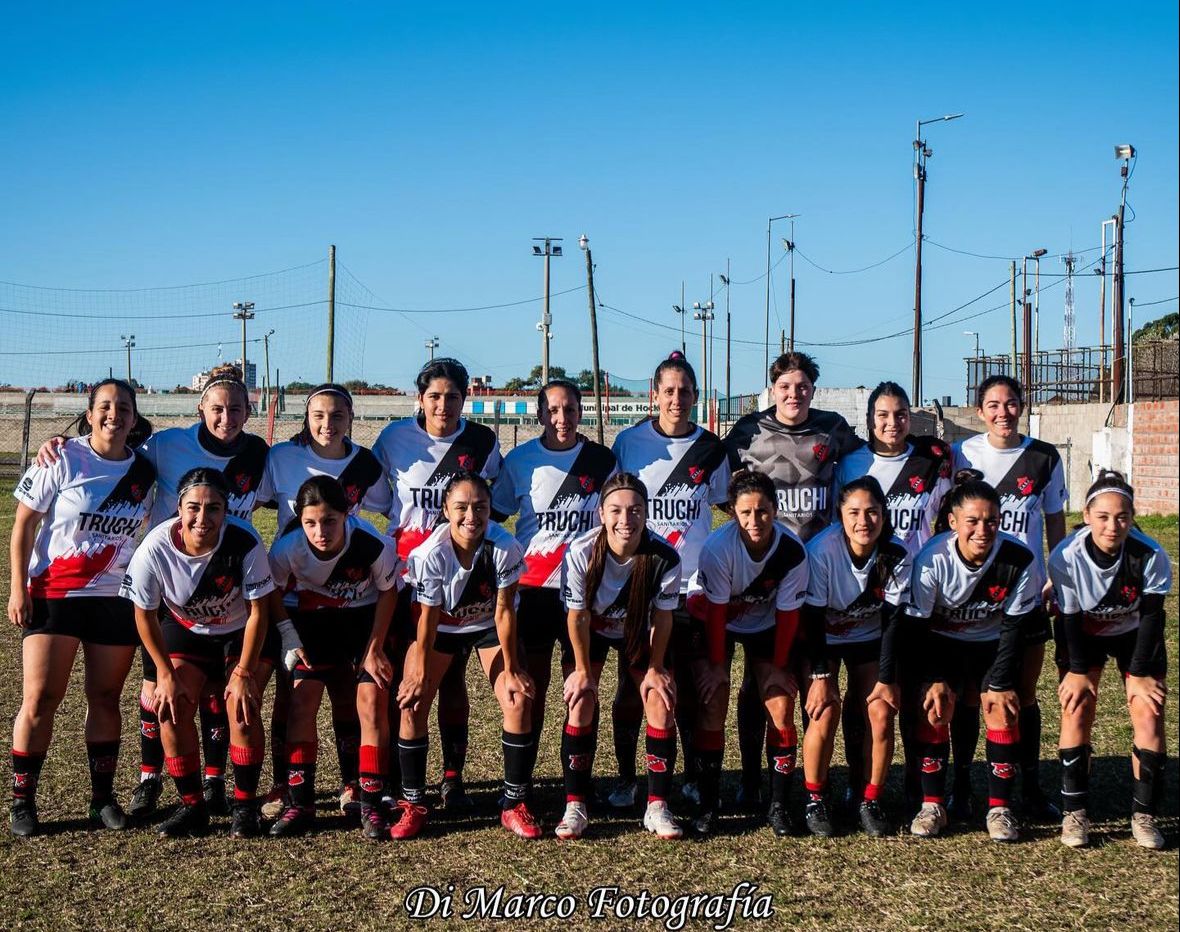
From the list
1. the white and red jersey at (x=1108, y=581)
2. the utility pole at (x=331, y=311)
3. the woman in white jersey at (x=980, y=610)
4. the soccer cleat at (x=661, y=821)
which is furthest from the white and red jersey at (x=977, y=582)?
the utility pole at (x=331, y=311)

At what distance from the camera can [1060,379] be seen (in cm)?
2969

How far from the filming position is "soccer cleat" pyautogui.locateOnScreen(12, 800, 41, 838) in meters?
4.49

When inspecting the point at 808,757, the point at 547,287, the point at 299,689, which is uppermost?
the point at 547,287

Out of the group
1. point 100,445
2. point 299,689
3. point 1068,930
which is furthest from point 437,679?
point 1068,930

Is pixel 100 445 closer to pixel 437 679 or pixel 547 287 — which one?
pixel 437 679

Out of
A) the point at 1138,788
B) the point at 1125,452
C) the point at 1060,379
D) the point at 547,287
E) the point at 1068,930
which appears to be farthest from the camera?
the point at 547,287

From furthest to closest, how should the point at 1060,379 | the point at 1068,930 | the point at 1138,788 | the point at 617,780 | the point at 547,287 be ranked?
the point at 547,287
the point at 1060,379
the point at 617,780
the point at 1138,788
the point at 1068,930

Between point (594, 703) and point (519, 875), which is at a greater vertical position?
point (594, 703)

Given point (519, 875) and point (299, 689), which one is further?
point (299, 689)

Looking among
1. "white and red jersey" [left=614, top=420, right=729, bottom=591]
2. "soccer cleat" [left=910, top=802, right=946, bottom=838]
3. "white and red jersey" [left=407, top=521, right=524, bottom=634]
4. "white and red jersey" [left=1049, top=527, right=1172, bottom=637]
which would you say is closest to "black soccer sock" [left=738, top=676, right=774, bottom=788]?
"white and red jersey" [left=614, top=420, right=729, bottom=591]

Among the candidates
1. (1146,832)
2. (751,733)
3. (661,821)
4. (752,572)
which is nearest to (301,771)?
(661,821)

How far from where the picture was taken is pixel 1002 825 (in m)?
4.53

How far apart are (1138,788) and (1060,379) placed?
2742cm

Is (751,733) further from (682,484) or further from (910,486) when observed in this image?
(910,486)
